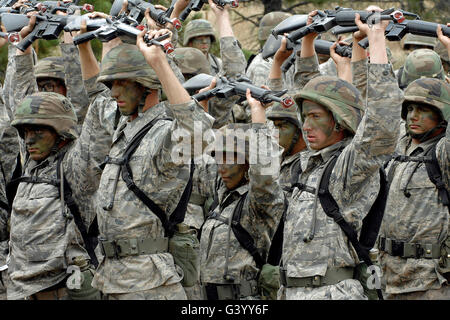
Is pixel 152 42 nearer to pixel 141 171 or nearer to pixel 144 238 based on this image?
pixel 141 171

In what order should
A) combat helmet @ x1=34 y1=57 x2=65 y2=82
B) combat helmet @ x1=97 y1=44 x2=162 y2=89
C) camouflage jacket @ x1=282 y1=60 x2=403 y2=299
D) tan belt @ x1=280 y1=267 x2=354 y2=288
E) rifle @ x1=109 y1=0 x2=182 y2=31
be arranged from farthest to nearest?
combat helmet @ x1=34 y1=57 x2=65 y2=82
rifle @ x1=109 y1=0 x2=182 y2=31
combat helmet @ x1=97 y1=44 x2=162 y2=89
tan belt @ x1=280 y1=267 x2=354 y2=288
camouflage jacket @ x1=282 y1=60 x2=403 y2=299

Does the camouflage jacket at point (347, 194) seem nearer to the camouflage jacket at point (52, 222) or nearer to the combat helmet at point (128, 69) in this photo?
the combat helmet at point (128, 69)

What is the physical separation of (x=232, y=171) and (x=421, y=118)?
5.86 ft

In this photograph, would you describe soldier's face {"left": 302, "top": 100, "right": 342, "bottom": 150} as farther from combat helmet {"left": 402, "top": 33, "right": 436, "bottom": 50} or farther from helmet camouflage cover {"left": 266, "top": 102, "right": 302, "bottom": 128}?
combat helmet {"left": 402, "top": 33, "right": 436, "bottom": 50}

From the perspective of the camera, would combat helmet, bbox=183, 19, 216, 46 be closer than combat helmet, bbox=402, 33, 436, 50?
No

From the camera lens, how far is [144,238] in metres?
6.12

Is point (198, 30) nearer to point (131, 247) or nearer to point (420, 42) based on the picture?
point (420, 42)

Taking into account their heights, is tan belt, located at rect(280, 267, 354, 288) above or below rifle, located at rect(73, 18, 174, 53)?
below

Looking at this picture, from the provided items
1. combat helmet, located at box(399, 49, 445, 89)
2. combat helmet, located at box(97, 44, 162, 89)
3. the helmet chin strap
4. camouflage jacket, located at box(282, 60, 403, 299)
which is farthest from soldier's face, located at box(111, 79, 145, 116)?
combat helmet, located at box(399, 49, 445, 89)

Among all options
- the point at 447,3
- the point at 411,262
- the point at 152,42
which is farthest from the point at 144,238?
the point at 447,3

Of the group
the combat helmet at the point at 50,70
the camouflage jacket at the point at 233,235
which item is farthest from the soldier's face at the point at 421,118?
the combat helmet at the point at 50,70

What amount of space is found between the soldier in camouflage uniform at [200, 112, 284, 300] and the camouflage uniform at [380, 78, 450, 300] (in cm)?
118

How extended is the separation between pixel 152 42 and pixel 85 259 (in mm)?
2335

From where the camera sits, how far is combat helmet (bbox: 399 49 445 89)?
28.8 ft
